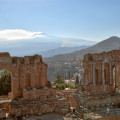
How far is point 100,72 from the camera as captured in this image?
24.9 meters

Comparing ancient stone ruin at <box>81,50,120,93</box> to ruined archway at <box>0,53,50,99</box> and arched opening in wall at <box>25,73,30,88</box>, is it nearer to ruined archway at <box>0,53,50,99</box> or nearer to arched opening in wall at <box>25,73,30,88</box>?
ruined archway at <box>0,53,50,99</box>

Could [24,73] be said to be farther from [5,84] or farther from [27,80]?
[5,84]

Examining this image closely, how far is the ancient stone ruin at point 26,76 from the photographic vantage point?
20828mm

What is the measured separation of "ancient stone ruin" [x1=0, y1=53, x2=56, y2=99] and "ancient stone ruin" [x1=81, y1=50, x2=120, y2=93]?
5573 millimetres

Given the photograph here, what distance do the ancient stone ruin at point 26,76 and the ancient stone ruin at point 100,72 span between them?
5573 millimetres

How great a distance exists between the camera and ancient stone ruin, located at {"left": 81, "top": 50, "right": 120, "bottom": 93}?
24.0 metres

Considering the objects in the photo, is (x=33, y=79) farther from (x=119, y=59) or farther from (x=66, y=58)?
(x=66, y=58)

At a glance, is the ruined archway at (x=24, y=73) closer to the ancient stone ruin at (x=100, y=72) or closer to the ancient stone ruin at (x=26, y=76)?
the ancient stone ruin at (x=26, y=76)

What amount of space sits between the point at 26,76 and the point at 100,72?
998cm

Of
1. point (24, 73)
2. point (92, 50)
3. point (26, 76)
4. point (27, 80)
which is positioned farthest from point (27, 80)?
point (92, 50)

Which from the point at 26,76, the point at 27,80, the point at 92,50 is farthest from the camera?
the point at 92,50

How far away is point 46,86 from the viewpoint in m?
22.3

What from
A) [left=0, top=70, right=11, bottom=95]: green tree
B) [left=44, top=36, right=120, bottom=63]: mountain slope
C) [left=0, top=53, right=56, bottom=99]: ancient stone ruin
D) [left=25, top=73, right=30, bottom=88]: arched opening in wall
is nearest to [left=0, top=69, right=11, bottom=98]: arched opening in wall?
[left=0, top=70, right=11, bottom=95]: green tree

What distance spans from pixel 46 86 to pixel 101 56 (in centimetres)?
845
